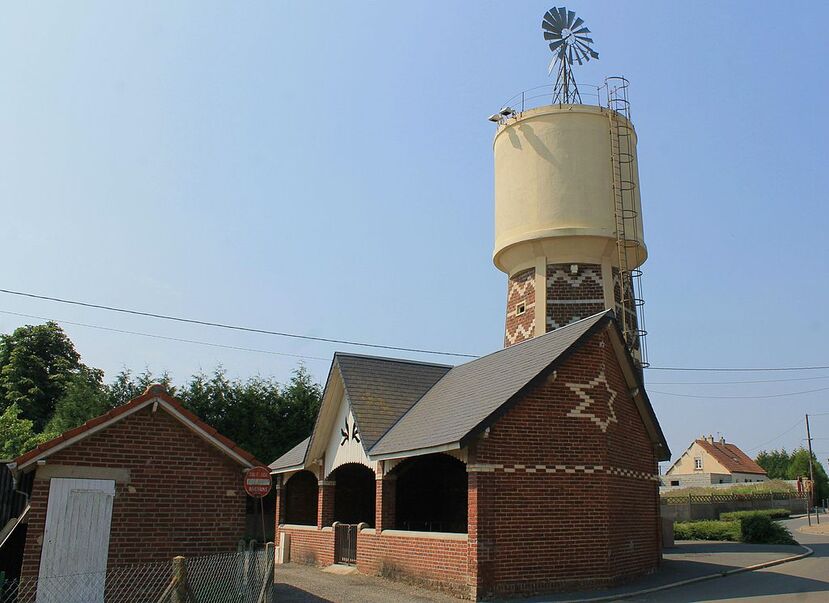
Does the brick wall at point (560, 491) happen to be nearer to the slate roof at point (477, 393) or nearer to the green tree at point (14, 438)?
the slate roof at point (477, 393)

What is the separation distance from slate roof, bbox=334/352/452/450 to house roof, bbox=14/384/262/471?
6.59 metres

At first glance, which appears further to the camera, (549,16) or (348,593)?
(549,16)

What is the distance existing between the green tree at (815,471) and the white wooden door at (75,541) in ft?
240

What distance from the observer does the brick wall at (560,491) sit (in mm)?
15445

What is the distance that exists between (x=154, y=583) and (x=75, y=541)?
56.2 inches

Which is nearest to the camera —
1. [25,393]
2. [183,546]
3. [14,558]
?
[183,546]

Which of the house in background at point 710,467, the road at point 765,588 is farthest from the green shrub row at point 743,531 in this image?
the house in background at point 710,467

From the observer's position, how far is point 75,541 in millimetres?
12281

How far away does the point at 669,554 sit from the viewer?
24.3 meters

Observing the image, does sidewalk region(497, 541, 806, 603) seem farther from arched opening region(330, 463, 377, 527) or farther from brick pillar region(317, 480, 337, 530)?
arched opening region(330, 463, 377, 527)

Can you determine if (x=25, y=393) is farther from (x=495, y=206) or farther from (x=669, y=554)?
(x=669, y=554)

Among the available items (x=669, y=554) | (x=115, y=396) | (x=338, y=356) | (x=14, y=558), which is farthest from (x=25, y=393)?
(x=669, y=554)

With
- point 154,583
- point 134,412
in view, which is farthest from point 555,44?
point 154,583

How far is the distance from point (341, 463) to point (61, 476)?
33.4 ft
